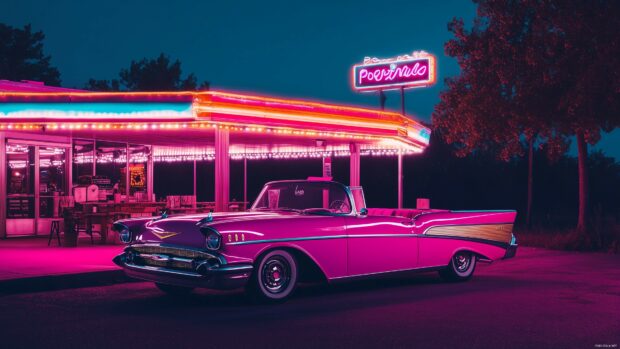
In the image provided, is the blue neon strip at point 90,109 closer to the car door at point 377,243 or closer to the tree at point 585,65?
the car door at point 377,243

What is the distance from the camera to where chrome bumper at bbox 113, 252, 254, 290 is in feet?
28.2

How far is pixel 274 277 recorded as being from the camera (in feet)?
30.6

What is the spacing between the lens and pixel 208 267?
859cm

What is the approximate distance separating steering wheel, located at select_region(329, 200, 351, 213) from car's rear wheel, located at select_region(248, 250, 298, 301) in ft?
3.65

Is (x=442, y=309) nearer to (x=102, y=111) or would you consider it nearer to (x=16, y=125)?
(x=102, y=111)

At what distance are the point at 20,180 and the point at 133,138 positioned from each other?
3.08m

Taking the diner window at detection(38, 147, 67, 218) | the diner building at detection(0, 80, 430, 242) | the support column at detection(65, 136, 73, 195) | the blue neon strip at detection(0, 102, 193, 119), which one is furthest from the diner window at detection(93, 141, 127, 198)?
the blue neon strip at detection(0, 102, 193, 119)

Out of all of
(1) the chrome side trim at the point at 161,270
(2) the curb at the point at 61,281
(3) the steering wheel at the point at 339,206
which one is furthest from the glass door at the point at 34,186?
(3) the steering wheel at the point at 339,206

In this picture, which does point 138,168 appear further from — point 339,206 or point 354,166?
point 339,206

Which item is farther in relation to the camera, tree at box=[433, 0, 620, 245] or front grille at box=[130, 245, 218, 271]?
tree at box=[433, 0, 620, 245]

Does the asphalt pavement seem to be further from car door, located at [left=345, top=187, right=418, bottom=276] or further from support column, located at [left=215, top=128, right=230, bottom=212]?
support column, located at [left=215, top=128, right=230, bottom=212]

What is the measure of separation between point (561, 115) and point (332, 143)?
6.31m

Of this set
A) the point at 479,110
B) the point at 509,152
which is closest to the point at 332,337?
the point at 479,110

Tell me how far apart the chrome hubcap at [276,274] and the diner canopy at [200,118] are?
241 inches
